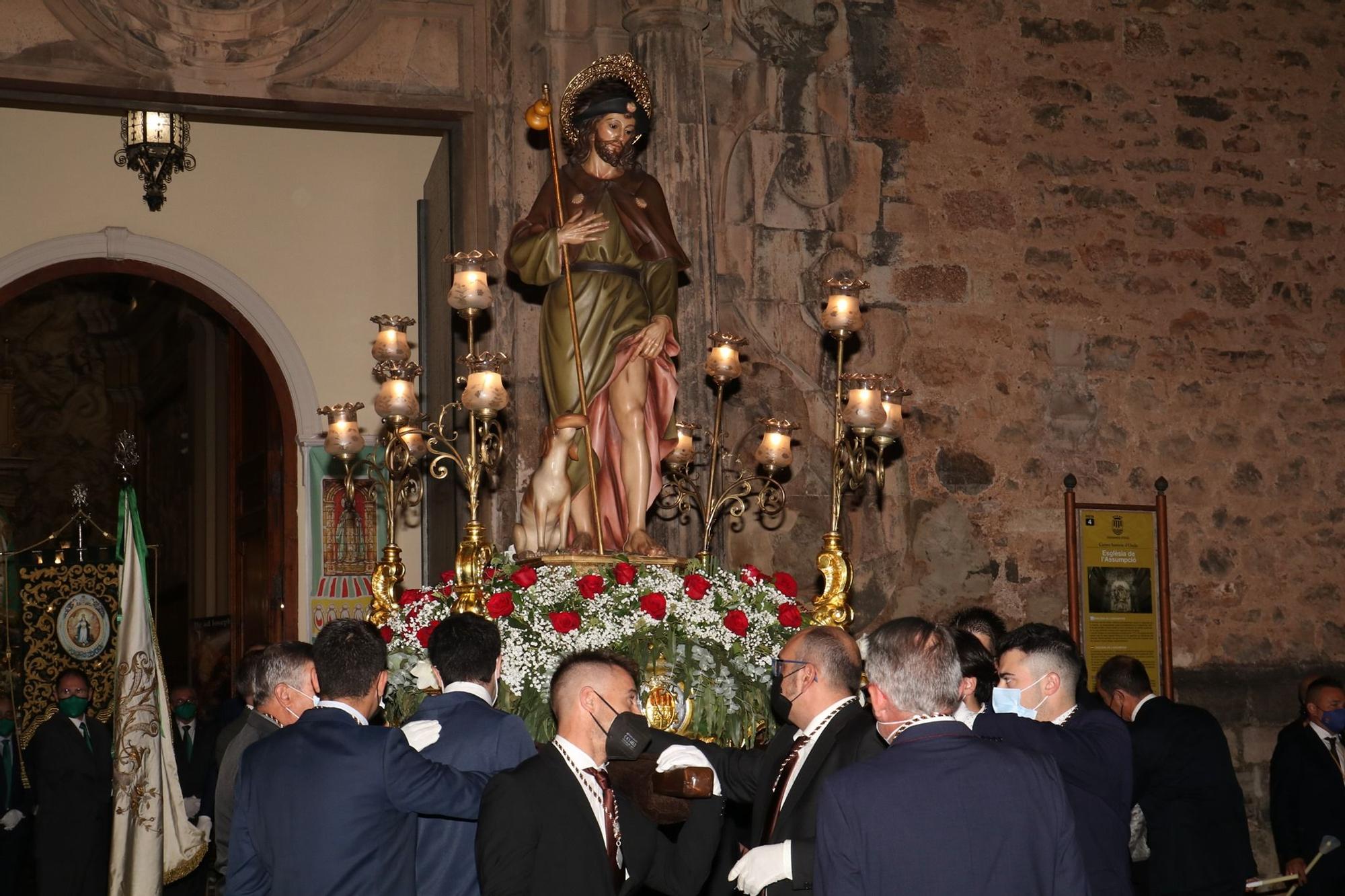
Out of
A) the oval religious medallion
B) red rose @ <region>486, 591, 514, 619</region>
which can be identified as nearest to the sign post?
red rose @ <region>486, 591, 514, 619</region>

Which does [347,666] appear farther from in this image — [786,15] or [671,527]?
[786,15]

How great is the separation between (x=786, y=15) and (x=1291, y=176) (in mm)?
3398

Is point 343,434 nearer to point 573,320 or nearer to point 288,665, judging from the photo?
point 573,320

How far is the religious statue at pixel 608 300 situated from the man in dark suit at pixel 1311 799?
3.35 meters

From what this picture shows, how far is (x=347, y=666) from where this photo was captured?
3637mm

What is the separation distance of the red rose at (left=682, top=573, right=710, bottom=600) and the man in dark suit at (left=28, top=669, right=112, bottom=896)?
4.35m

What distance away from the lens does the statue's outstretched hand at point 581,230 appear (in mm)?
6449

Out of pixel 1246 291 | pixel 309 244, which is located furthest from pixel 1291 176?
pixel 309 244

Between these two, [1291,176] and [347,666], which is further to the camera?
[1291,176]

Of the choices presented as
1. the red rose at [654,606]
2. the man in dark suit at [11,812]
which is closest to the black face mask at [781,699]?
the red rose at [654,606]

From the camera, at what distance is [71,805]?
8336 mm

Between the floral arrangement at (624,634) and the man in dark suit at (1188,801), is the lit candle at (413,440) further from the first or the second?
the man in dark suit at (1188,801)

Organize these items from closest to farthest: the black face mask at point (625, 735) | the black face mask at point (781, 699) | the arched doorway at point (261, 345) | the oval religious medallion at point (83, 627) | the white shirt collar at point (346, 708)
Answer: the black face mask at point (625, 735) → the white shirt collar at point (346, 708) → the black face mask at point (781, 699) → the arched doorway at point (261, 345) → the oval religious medallion at point (83, 627)

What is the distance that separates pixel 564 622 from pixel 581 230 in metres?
1.87
